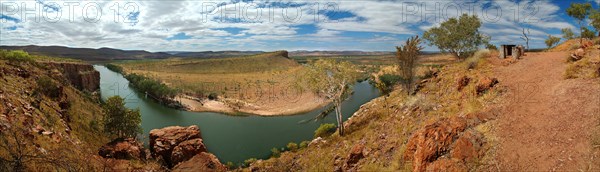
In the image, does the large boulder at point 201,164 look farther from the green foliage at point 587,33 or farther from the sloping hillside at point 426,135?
the green foliage at point 587,33

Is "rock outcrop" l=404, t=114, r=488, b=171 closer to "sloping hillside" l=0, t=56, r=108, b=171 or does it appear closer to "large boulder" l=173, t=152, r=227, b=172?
"sloping hillside" l=0, t=56, r=108, b=171

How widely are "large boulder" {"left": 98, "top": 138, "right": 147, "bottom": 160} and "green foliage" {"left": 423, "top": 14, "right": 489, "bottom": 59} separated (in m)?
29.2

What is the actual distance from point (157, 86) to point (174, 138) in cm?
5634

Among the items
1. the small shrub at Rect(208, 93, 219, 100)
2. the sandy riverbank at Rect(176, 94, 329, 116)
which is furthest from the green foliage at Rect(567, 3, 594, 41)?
the small shrub at Rect(208, 93, 219, 100)

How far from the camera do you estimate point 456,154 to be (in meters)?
12.0

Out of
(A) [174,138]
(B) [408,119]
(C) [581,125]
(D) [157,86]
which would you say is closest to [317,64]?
(B) [408,119]

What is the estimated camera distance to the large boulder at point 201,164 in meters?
24.2

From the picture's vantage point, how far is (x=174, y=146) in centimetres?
2752

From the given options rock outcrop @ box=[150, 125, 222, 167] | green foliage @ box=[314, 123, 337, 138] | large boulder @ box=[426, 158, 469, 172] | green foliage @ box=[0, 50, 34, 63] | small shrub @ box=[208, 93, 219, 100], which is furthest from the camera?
small shrub @ box=[208, 93, 219, 100]

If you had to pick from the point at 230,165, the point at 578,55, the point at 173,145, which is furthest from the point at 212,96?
the point at 578,55

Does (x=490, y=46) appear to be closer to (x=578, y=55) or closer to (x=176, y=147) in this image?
(x=578, y=55)

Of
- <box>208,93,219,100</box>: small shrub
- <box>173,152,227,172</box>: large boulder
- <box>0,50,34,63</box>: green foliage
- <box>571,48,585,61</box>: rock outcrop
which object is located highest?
<box>0,50,34,63</box>: green foliage

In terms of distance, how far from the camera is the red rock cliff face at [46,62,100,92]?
58.2m

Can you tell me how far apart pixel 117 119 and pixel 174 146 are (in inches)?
213
